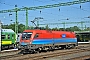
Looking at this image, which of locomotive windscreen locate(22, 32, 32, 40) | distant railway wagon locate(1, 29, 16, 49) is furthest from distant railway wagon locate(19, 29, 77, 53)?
distant railway wagon locate(1, 29, 16, 49)

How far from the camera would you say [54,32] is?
27.6 metres

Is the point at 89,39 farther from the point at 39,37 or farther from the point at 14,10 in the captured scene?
the point at 39,37

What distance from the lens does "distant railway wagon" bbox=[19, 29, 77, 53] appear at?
899 inches

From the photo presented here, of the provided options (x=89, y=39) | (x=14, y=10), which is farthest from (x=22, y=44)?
(x=89, y=39)

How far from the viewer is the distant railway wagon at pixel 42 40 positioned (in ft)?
74.9

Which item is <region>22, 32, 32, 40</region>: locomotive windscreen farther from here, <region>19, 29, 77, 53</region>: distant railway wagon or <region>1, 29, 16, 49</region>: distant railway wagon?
<region>1, 29, 16, 49</region>: distant railway wagon

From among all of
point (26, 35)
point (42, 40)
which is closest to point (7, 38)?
point (26, 35)

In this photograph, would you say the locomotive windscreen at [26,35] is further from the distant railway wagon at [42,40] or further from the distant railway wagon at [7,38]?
the distant railway wagon at [7,38]

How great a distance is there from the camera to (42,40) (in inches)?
966

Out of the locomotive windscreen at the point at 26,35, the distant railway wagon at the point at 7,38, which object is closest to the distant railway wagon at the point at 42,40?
the locomotive windscreen at the point at 26,35

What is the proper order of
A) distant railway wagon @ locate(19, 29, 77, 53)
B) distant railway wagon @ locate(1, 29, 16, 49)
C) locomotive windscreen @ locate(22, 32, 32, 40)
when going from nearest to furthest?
distant railway wagon @ locate(19, 29, 77, 53)
locomotive windscreen @ locate(22, 32, 32, 40)
distant railway wagon @ locate(1, 29, 16, 49)

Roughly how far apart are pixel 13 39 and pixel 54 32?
24.3 ft

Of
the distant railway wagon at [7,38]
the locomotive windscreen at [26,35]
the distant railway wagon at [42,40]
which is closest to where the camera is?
the distant railway wagon at [42,40]

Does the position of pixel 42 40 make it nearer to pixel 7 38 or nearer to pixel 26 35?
pixel 26 35
